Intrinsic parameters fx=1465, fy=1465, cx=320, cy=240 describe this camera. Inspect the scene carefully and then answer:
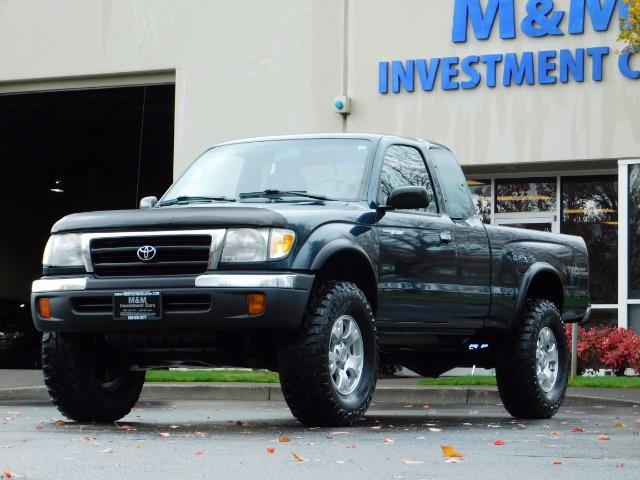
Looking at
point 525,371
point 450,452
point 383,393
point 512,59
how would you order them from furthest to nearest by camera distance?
point 512,59, point 383,393, point 525,371, point 450,452

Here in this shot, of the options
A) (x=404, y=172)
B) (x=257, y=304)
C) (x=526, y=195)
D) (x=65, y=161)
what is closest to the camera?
(x=257, y=304)

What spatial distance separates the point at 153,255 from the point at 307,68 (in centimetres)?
1400

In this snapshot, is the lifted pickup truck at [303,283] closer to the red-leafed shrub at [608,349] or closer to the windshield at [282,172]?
the windshield at [282,172]

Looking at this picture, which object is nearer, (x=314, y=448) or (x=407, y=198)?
(x=314, y=448)

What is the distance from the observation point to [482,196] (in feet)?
74.7

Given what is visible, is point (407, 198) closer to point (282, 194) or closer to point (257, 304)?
point (282, 194)

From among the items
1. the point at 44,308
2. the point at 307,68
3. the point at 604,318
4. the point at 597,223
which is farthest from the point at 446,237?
the point at 307,68

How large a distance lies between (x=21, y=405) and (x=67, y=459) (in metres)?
7.36

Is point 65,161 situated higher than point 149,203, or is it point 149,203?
point 65,161

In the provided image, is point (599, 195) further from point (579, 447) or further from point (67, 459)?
point (67, 459)

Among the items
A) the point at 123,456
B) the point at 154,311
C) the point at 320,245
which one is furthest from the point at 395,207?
the point at 123,456

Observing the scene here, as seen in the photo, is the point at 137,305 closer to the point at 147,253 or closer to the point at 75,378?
the point at 147,253

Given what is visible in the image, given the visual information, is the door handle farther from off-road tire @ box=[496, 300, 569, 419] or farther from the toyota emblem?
the toyota emblem

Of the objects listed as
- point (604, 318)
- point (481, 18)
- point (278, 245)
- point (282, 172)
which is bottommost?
point (604, 318)
